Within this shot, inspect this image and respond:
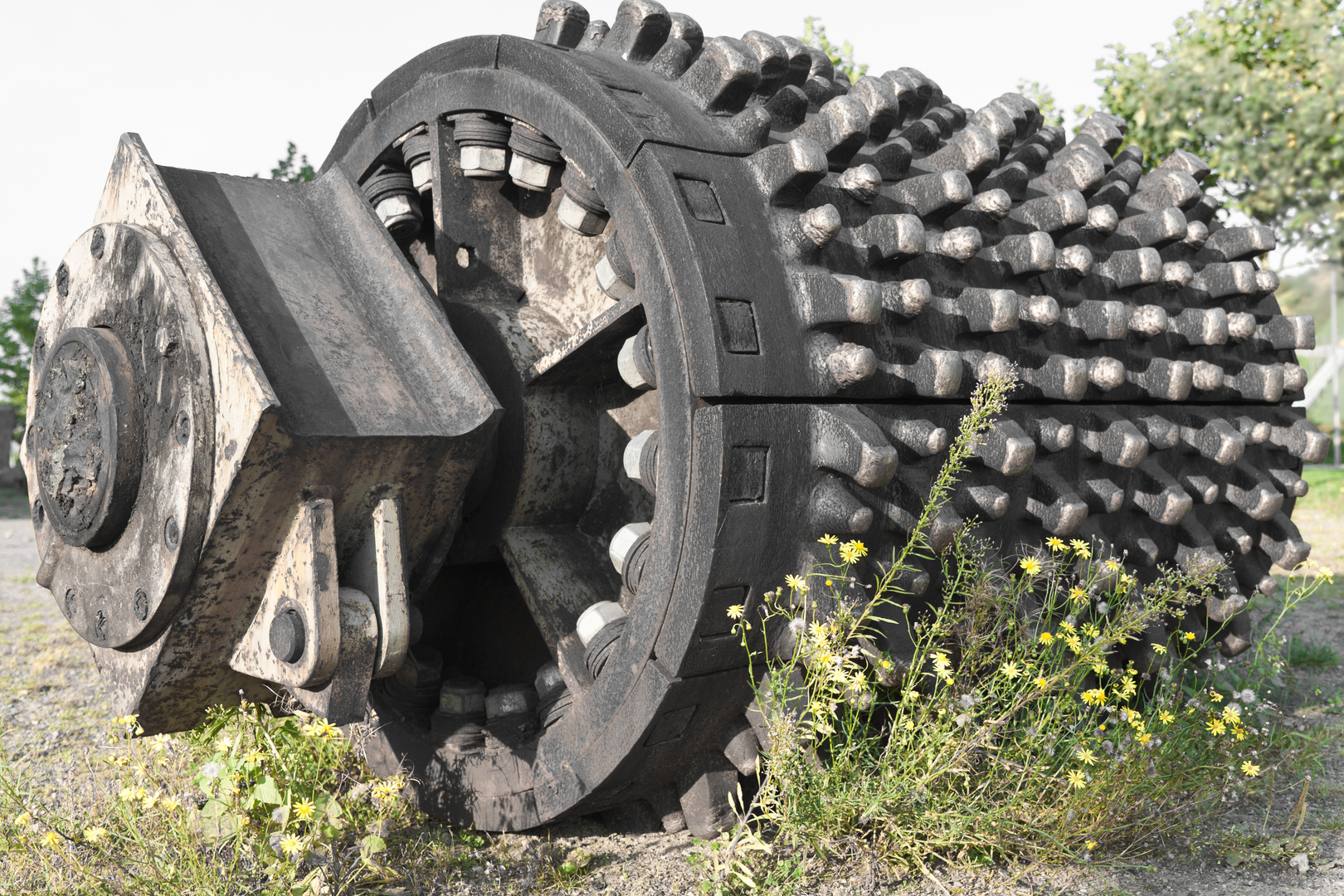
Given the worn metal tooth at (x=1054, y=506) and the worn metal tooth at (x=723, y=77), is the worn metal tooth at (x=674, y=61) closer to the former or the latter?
the worn metal tooth at (x=723, y=77)

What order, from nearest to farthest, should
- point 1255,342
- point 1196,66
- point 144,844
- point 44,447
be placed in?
point 144,844
point 44,447
point 1255,342
point 1196,66

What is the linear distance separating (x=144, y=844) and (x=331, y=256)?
1269 mm

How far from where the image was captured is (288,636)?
1906 millimetres

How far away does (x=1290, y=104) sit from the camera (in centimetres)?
1348

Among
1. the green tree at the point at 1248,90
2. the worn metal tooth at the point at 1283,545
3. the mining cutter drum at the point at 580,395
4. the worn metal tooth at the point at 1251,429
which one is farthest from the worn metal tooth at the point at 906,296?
the green tree at the point at 1248,90

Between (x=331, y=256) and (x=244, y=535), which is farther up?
(x=331, y=256)

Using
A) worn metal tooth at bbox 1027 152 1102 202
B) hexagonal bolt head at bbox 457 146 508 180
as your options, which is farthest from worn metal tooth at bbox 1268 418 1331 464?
hexagonal bolt head at bbox 457 146 508 180

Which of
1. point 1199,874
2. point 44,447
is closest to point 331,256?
point 44,447

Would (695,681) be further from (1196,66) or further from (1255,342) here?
(1196,66)

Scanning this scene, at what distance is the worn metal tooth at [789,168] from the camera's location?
202cm

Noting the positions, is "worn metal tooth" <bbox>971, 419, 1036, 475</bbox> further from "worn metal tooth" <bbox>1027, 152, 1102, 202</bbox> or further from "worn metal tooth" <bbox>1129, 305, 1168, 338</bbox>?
"worn metal tooth" <bbox>1027, 152, 1102, 202</bbox>

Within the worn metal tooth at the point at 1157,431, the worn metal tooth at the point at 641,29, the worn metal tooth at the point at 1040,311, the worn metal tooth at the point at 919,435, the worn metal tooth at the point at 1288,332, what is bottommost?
the worn metal tooth at the point at 1157,431

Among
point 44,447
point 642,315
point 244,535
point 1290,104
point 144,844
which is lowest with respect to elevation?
point 144,844

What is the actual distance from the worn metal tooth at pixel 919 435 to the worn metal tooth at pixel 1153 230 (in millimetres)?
1041
